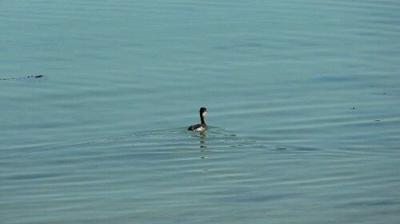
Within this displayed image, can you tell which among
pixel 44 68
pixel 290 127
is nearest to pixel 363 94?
pixel 290 127

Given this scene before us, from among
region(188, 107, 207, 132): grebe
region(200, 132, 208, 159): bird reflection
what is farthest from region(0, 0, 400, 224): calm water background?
region(188, 107, 207, 132): grebe

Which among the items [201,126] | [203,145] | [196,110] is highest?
[196,110]

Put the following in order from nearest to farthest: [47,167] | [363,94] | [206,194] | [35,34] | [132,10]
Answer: [206,194] → [47,167] → [363,94] → [35,34] → [132,10]

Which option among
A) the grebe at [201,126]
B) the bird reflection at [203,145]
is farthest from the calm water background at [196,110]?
the grebe at [201,126]

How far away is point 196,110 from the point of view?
24.1 meters

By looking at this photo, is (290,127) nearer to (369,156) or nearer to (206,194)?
(369,156)

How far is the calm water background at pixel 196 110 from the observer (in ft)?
58.5

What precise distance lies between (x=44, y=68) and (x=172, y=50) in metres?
2.97

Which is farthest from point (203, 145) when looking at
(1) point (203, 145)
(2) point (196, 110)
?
(2) point (196, 110)

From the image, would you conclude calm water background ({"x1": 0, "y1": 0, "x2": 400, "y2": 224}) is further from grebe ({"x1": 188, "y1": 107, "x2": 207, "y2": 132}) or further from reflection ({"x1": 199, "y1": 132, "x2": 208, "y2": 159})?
grebe ({"x1": 188, "y1": 107, "x2": 207, "y2": 132})

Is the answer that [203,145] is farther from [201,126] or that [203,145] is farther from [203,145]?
[201,126]

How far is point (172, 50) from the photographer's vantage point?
28.9 m

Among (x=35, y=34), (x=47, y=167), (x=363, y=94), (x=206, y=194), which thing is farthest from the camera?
(x=35, y=34)

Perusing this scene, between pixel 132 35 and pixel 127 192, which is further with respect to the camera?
pixel 132 35
